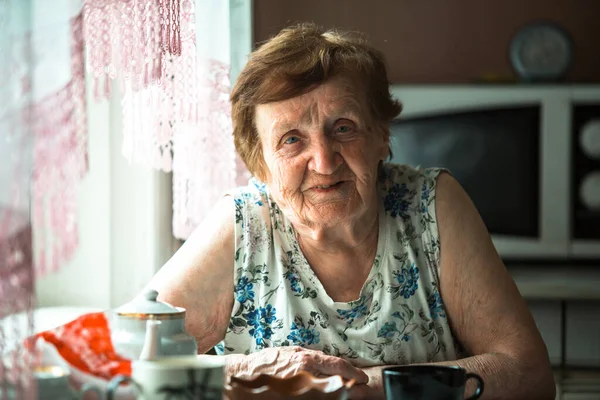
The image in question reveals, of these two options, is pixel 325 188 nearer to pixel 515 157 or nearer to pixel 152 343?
pixel 152 343

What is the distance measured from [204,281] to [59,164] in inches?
22.7

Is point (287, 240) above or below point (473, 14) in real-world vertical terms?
below

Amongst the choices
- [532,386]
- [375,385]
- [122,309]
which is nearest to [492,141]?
[532,386]

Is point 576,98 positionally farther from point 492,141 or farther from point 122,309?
point 122,309

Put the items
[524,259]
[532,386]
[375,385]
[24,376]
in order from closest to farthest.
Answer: [24,376], [375,385], [532,386], [524,259]

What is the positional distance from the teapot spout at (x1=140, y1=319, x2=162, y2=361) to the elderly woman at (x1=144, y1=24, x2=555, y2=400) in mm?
583

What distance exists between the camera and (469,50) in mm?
3357

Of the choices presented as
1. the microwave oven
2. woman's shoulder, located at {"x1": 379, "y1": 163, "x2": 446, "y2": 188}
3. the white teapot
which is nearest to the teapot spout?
the white teapot

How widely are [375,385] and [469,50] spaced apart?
2345 millimetres

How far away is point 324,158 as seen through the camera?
4.81 feet

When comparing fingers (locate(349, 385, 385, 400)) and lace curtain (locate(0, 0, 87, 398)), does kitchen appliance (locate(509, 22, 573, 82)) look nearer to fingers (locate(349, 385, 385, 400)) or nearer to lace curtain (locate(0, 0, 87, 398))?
fingers (locate(349, 385, 385, 400))

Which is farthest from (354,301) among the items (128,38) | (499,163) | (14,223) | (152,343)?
(499,163)

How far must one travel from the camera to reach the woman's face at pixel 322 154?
4.86 feet

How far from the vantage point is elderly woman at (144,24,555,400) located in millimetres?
1481
